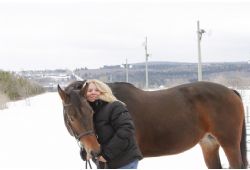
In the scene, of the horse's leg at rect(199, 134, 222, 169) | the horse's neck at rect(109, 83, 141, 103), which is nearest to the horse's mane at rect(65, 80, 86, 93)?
the horse's neck at rect(109, 83, 141, 103)

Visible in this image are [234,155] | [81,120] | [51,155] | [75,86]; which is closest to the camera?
[81,120]

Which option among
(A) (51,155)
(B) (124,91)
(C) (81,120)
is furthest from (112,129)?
(A) (51,155)

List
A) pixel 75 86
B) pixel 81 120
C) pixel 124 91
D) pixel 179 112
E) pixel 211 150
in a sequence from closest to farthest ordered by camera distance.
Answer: pixel 81 120 → pixel 75 86 → pixel 124 91 → pixel 179 112 → pixel 211 150

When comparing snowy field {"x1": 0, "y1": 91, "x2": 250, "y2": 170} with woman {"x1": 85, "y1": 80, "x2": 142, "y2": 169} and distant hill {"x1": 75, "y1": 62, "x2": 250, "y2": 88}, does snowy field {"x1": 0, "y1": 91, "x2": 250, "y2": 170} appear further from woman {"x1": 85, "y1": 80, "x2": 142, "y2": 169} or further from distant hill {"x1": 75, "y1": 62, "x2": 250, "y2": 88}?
distant hill {"x1": 75, "y1": 62, "x2": 250, "y2": 88}

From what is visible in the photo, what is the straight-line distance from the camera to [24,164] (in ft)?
23.0

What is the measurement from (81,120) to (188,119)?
2156 mm

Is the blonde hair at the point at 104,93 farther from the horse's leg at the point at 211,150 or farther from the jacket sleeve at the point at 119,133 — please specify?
the horse's leg at the point at 211,150

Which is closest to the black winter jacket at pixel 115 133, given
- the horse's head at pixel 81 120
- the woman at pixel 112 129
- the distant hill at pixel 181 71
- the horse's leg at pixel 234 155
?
the woman at pixel 112 129

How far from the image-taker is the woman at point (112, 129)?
9.70 feet

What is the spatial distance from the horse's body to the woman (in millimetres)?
1320

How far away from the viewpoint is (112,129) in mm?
3016

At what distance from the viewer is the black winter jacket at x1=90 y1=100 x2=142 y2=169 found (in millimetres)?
2951

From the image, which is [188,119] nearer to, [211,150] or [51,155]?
[211,150]

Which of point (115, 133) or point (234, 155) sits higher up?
point (115, 133)
